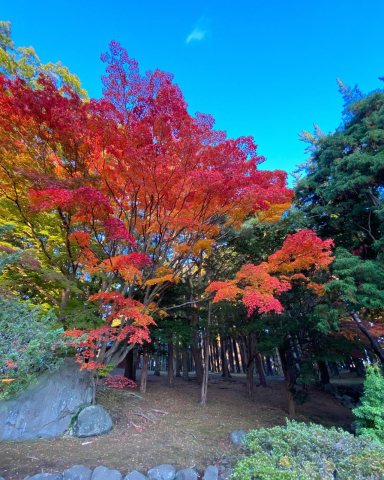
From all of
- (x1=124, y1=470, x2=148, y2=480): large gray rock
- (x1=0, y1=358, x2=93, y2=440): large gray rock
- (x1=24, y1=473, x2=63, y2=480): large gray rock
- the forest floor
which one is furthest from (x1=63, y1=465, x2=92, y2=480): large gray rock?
(x1=0, y1=358, x2=93, y2=440): large gray rock

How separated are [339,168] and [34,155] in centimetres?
1020

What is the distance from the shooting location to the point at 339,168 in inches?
341

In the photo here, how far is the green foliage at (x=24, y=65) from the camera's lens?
9.07 m

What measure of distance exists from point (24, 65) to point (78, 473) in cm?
1289

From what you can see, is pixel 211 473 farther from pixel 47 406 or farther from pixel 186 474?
pixel 47 406

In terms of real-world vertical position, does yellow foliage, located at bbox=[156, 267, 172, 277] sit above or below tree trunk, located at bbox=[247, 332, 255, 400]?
above

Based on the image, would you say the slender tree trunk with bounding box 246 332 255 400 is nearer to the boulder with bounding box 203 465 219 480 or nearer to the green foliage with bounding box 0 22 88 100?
the boulder with bounding box 203 465 219 480

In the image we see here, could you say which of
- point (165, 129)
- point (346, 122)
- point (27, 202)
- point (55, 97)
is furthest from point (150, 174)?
point (346, 122)

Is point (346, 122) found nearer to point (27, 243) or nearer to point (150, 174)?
point (150, 174)

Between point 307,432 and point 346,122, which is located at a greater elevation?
point 346,122

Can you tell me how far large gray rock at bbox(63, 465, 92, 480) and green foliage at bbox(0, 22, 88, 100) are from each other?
11.7 metres

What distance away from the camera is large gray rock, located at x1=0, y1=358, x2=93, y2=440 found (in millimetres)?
5816

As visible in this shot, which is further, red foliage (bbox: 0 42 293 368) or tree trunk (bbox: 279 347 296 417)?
tree trunk (bbox: 279 347 296 417)

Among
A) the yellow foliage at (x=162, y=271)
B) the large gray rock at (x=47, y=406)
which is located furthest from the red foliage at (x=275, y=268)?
the large gray rock at (x=47, y=406)
